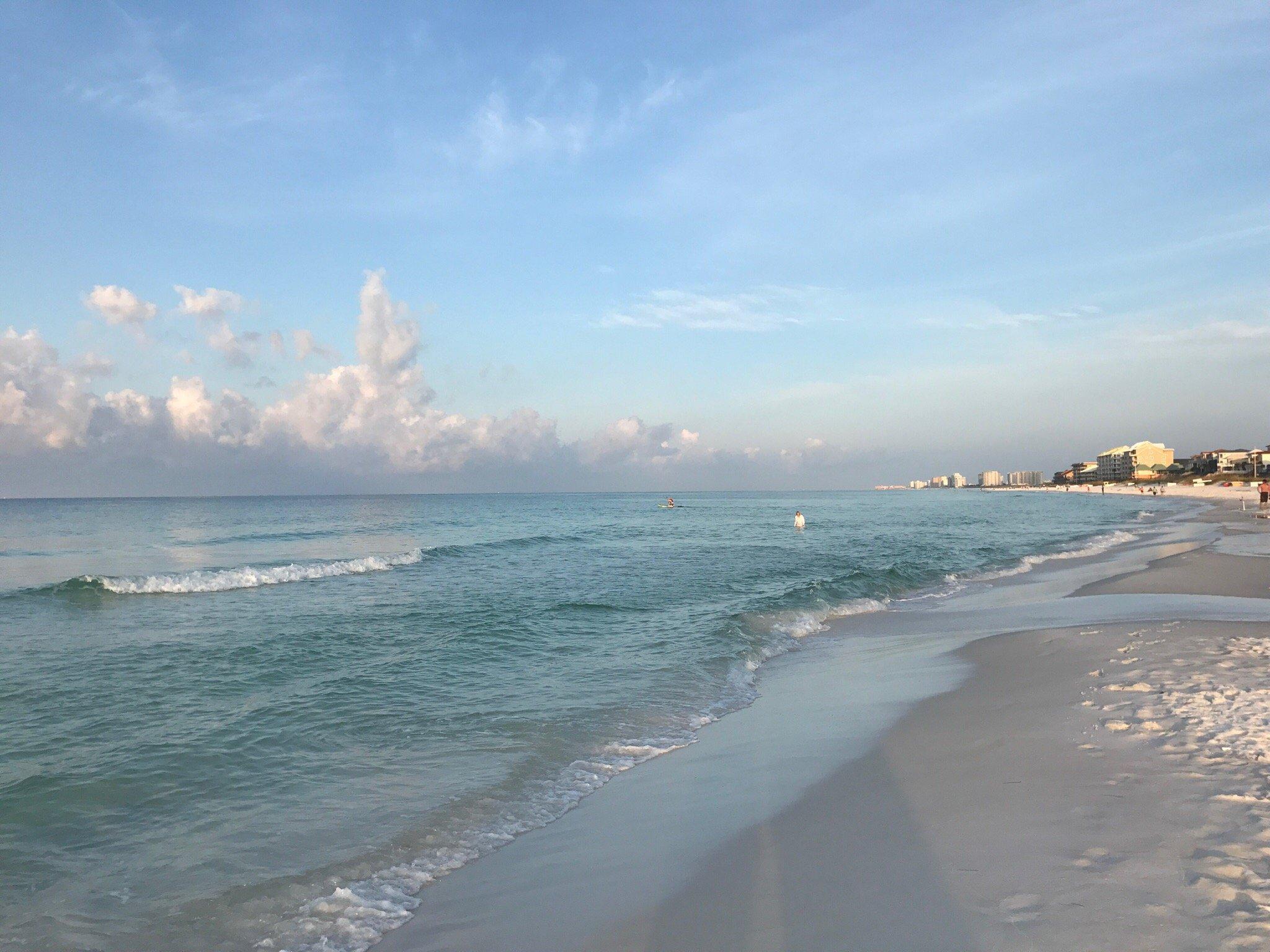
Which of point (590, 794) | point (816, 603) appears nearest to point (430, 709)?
point (590, 794)

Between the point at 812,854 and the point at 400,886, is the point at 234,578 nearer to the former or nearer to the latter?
the point at 400,886

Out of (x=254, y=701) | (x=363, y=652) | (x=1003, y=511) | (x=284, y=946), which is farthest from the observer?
(x=1003, y=511)

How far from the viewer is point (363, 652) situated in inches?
534

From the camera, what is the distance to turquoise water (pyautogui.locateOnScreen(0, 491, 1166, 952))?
530cm

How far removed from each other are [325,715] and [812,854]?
7.13 m

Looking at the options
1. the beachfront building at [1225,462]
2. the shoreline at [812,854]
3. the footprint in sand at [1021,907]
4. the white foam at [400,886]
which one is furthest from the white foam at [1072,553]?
the beachfront building at [1225,462]

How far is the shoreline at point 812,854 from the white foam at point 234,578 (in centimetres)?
2066

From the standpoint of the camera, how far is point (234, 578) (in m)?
24.4

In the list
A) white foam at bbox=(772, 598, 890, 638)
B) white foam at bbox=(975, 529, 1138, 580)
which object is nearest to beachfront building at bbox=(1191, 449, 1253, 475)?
white foam at bbox=(975, 529, 1138, 580)

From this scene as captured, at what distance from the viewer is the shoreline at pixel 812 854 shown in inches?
158

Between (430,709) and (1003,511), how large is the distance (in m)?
79.0

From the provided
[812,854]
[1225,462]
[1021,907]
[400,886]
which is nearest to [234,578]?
[400,886]

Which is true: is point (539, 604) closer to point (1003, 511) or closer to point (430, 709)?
point (430, 709)

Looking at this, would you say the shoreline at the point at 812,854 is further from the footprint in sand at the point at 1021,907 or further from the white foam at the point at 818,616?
the white foam at the point at 818,616
